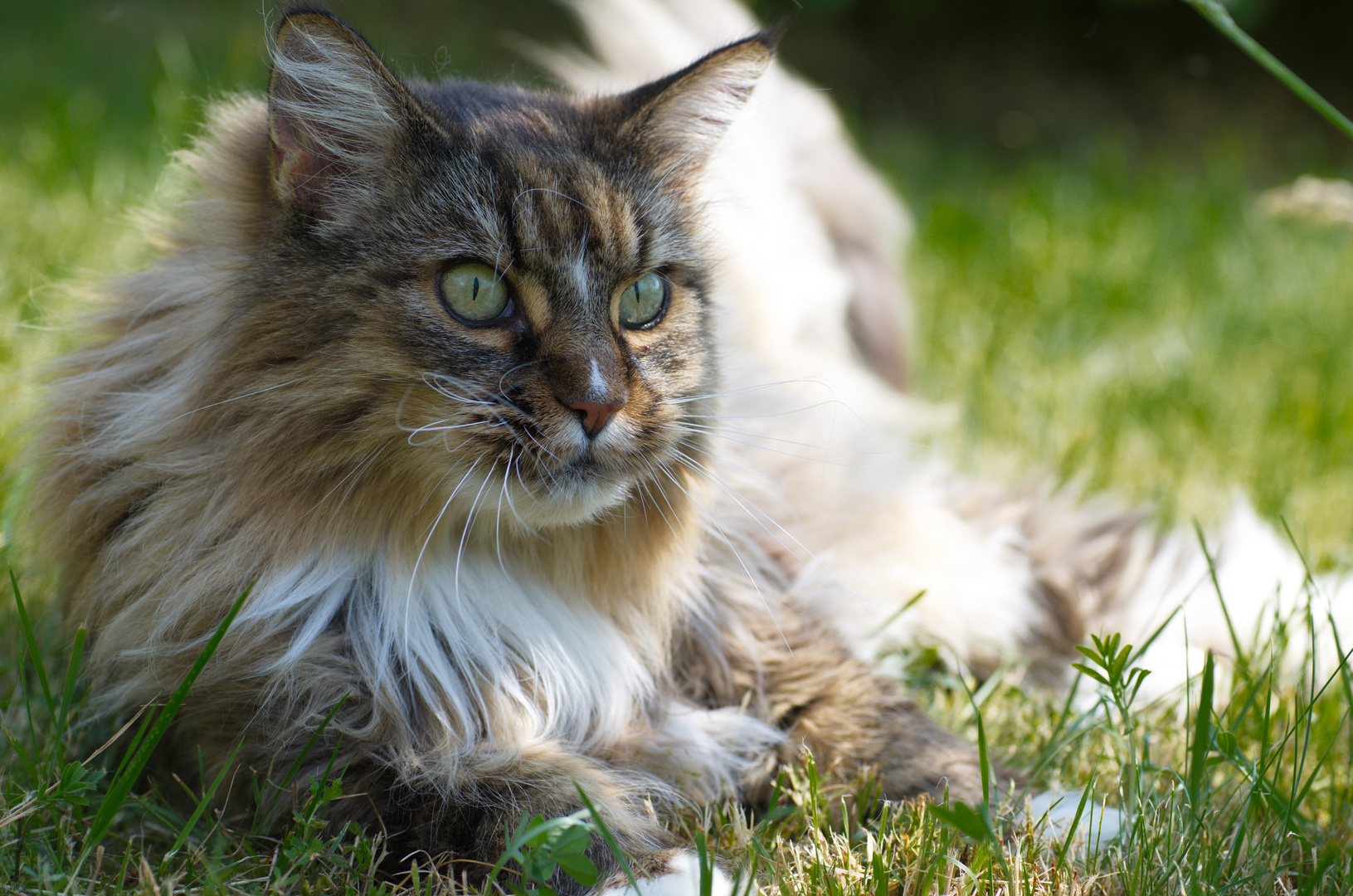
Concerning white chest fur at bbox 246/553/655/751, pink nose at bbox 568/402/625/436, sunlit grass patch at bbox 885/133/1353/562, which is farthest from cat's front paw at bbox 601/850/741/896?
sunlit grass patch at bbox 885/133/1353/562

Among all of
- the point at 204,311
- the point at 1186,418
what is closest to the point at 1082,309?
the point at 1186,418

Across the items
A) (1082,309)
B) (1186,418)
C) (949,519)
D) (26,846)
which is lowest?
(26,846)

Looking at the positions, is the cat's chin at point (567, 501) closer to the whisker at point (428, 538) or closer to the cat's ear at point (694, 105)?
the whisker at point (428, 538)

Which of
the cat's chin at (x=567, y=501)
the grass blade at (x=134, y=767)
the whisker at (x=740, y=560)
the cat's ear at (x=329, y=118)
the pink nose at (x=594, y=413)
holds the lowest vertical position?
the grass blade at (x=134, y=767)

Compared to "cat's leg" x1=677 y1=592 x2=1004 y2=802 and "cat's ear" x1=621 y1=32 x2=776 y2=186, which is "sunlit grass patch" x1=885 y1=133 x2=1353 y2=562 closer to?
"cat's leg" x1=677 y1=592 x2=1004 y2=802

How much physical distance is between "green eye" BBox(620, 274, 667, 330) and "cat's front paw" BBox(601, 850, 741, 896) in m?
0.82

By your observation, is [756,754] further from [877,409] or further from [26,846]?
[877,409]

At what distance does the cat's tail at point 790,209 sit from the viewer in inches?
115

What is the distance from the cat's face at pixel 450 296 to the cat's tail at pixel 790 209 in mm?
1114

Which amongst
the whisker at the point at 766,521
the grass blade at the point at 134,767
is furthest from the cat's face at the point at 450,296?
the grass blade at the point at 134,767

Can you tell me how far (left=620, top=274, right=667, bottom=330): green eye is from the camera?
Answer: 5.77 feet

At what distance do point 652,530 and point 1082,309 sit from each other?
10.1ft

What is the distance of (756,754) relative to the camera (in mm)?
1899

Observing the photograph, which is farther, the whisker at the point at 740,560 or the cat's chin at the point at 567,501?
the whisker at the point at 740,560
